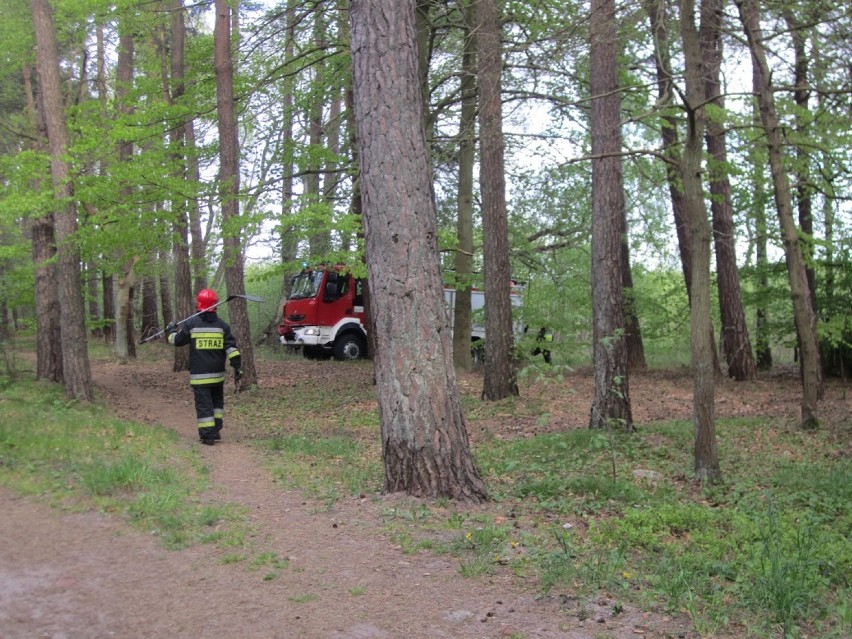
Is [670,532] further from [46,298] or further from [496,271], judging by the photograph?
[46,298]

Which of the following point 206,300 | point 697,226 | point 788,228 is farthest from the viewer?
point 788,228

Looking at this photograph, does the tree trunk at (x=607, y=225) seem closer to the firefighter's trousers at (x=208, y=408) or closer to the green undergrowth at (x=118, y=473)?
the firefighter's trousers at (x=208, y=408)

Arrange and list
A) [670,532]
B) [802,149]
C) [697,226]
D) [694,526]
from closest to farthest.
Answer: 1. [670,532]
2. [694,526]
3. [697,226]
4. [802,149]

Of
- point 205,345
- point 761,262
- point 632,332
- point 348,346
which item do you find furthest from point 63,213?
point 761,262

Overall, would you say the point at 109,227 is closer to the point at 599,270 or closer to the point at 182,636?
the point at 599,270

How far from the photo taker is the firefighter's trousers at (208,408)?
916 cm

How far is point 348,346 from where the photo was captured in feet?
70.8

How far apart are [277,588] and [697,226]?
16.0ft

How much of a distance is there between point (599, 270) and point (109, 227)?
8.72 meters

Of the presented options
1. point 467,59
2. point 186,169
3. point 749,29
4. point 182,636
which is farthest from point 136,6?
point 182,636

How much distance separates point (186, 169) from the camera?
1505 centimetres

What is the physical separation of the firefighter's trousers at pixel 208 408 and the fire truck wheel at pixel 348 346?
11854 mm

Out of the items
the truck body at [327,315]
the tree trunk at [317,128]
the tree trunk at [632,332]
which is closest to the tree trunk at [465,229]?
the tree trunk at [317,128]

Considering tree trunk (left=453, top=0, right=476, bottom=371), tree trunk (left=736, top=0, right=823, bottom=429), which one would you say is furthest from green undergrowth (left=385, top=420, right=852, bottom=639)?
tree trunk (left=453, top=0, right=476, bottom=371)
